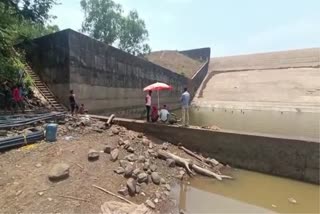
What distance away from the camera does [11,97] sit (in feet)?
38.1

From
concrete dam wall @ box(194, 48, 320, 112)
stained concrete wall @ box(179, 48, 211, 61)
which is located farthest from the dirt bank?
stained concrete wall @ box(179, 48, 211, 61)

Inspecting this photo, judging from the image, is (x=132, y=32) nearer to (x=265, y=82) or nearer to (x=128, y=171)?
(x=265, y=82)

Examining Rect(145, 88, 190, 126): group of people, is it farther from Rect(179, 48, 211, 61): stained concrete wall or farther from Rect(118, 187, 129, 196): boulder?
Rect(179, 48, 211, 61): stained concrete wall

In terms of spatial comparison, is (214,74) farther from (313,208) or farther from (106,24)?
(313,208)

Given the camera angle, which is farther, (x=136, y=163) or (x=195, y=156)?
(x=195, y=156)

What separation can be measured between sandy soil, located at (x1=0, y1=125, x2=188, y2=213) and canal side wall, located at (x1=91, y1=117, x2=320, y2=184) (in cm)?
190

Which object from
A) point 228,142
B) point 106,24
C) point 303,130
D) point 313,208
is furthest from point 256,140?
point 106,24

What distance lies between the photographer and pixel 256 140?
8766 mm

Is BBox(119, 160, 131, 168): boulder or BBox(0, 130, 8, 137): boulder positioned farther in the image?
BBox(0, 130, 8, 137): boulder

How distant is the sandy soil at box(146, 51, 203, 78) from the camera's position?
134 feet

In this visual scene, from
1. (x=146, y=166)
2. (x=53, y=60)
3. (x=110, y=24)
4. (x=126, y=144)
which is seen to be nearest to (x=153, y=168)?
→ (x=146, y=166)

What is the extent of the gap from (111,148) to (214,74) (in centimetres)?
4021

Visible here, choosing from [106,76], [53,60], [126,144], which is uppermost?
[53,60]

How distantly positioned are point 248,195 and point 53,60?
12059mm
